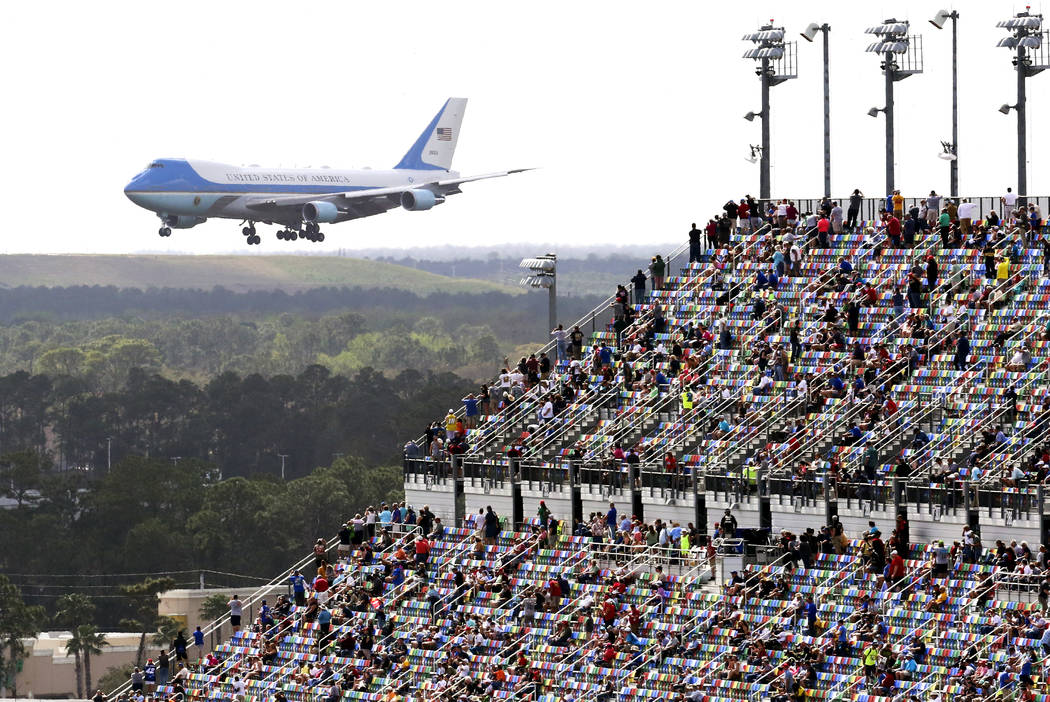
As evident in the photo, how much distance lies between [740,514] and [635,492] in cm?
316

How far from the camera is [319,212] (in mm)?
118688

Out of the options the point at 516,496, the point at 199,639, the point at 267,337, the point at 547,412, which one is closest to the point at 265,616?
the point at 199,639

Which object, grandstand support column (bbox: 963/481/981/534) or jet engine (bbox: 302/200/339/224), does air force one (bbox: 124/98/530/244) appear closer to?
jet engine (bbox: 302/200/339/224)

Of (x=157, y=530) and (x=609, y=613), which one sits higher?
(x=609, y=613)

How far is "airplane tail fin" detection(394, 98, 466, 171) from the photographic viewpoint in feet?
464

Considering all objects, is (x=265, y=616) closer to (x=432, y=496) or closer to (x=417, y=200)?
(x=432, y=496)

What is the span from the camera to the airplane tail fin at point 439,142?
5566 inches

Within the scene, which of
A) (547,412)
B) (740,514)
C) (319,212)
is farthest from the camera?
(319,212)

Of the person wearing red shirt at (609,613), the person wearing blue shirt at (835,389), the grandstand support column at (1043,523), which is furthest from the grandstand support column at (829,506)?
the person wearing red shirt at (609,613)

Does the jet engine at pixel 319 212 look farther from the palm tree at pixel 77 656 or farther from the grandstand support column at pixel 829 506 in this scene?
the grandstand support column at pixel 829 506

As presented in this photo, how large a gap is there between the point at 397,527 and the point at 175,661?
6073 mm

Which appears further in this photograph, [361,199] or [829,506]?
[361,199]

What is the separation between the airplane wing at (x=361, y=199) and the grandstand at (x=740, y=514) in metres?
64.4

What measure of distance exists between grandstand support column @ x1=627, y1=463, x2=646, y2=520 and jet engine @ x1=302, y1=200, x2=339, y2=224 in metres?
69.8
